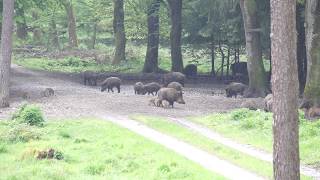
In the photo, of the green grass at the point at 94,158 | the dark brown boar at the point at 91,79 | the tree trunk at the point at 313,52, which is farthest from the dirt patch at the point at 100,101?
the green grass at the point at 94,158

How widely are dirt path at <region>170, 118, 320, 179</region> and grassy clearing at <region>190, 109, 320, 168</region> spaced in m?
0.32

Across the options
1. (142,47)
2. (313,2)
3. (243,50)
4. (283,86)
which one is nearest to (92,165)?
(283,86)

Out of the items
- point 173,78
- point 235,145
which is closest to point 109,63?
point 173,78

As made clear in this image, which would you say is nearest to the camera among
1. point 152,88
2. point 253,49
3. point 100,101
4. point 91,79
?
point 100,101

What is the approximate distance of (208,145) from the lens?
64.7 feet

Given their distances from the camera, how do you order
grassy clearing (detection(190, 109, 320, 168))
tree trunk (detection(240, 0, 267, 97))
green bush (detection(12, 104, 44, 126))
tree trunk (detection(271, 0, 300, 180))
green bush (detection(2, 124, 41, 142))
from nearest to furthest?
tree trunk (detection(271, 0, 300, 180)) < grassy clearing (detection(190, 109, 320, 168)) < green bush (detection(2, 124, 41, 142)) < green bush (detection(12, 104, 44, 126)) < tree trunk (detection(240, 0, 267, 97))

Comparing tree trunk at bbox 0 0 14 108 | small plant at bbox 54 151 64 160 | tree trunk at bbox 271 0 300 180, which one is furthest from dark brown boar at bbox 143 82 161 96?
tree trunk at bbox 271 0 300 180

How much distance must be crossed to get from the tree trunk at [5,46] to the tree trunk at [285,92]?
19.7m

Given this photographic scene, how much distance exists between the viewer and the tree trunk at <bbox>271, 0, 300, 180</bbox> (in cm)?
1116

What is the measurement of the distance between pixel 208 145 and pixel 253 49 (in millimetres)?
16951

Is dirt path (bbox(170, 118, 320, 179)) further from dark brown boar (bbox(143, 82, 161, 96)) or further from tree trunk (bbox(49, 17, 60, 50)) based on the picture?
tree trunk (bbox(49, 17, 60, 50))

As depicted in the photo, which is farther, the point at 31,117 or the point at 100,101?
the point at 100,101

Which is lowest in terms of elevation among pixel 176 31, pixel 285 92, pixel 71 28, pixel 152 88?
pixel 152 88

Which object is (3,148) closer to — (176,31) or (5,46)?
(5,46)
